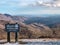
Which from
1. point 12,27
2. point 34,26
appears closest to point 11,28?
point 12,27

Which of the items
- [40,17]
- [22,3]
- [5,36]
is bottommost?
[5,36]

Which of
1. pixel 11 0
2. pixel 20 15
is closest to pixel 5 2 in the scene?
pixel 11 0

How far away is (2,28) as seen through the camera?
13.1 ft

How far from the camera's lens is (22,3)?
4039 mm

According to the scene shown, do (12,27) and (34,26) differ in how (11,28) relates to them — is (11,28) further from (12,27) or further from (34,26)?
(34,26)

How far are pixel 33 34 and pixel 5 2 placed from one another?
837mm

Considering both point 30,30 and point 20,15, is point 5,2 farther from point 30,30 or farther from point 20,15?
point 30,30

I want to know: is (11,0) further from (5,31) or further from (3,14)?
(5,31)

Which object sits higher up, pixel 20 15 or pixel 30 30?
pixel 20 15

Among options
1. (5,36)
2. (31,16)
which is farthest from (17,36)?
(31,16)

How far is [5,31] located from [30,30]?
490mm

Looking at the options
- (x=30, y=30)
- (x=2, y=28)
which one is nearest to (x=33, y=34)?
(x=30, y=30)

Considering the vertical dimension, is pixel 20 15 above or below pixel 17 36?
above

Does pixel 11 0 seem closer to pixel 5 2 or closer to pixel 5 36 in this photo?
pixel 5 2
